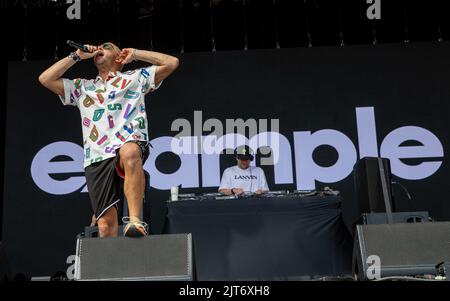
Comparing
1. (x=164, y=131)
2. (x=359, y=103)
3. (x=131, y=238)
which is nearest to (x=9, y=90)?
(x=164, y=131)

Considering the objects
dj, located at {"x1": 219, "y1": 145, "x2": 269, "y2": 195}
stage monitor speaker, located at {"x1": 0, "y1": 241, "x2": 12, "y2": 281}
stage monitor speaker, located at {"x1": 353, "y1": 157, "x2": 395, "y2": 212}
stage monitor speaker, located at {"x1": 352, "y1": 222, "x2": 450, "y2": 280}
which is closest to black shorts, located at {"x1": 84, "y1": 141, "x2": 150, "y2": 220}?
stage monitor speaker, located at {"x1": 0, "y1": 241, "x2": 12, "y2": 281}

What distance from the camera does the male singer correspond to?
158 inches

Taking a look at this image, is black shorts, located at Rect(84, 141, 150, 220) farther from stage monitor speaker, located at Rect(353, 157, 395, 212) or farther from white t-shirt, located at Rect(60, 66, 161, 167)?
stage monitor speaker, located at Rect(353, 157, 395, 212)

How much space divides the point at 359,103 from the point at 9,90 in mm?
3966

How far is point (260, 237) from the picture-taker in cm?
612

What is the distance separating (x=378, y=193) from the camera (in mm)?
6102

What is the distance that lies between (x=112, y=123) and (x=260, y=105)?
4230mm

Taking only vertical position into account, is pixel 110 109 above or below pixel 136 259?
above

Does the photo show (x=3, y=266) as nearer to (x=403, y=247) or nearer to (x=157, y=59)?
(x=157, y=59)

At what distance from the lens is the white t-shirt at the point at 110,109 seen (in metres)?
4.14

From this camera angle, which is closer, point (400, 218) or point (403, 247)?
point (403, 247)

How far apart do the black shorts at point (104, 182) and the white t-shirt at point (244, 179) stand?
125 inches

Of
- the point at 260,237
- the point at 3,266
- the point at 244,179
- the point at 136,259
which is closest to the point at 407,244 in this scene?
the point at 136,259

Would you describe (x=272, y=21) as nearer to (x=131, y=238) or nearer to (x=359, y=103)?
(x=359, y=103)
